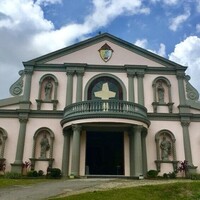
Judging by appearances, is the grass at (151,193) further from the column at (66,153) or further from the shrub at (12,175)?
the shrub at (12,175)

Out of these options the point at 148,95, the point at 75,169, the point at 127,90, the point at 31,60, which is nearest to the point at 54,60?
the point at 31,60

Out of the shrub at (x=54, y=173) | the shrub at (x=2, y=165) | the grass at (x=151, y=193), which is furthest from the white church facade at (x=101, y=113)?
the grass at (x=151, y=193)

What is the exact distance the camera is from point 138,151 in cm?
1952

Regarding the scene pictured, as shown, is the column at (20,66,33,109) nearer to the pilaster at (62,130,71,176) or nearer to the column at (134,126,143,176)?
the pilaster at (62,130,71,176)

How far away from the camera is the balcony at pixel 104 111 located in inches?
763

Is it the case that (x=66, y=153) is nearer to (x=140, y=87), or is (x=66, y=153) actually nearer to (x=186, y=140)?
(x=140, y=87)

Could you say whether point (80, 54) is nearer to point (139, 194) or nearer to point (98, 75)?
point (98, 75)

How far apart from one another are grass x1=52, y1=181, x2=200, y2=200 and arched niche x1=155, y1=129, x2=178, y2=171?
363 inches

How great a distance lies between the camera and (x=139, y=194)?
35.2ft

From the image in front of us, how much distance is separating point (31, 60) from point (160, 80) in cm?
1090

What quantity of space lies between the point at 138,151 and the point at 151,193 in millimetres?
8508

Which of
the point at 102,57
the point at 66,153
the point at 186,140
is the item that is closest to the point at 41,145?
the point at 66,153

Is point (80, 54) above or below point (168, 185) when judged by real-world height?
above

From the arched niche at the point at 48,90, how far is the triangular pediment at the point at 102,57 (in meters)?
1.43
